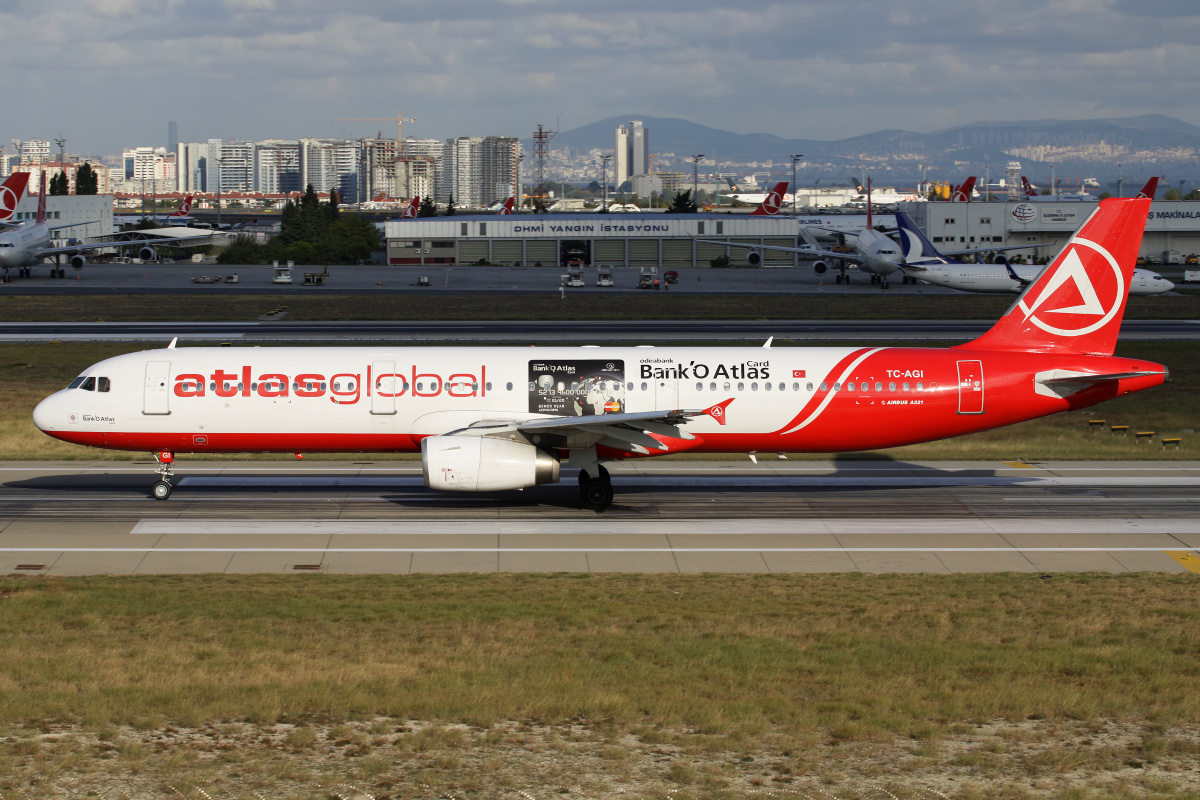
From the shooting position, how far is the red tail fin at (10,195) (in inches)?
4537

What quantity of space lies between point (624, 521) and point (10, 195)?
356 feet

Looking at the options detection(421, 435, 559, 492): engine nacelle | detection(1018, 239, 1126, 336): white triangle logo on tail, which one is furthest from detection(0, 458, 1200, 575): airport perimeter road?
detection(1018, 239, 1126, 336): white triangle logo on tail

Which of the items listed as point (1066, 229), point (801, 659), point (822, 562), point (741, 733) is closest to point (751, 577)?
point (822, 562)

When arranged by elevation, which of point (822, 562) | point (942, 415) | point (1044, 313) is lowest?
point (822, 562)

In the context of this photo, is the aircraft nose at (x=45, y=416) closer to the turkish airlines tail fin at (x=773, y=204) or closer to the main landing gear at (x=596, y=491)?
the main landing gear at (x=596, y=491)

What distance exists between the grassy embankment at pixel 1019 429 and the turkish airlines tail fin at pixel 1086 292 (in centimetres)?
870

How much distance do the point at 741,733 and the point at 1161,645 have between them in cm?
885

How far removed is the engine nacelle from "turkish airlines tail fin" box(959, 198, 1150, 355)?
45.2 feet

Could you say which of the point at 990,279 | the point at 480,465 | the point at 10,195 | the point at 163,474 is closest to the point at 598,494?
the point at 480,465

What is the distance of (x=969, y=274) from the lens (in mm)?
99188

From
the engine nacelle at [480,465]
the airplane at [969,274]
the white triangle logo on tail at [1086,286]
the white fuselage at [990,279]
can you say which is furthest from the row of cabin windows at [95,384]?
the white fuselage at [990,279]

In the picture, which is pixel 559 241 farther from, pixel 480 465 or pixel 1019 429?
pixel 480 465

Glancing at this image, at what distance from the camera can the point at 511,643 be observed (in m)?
18.5

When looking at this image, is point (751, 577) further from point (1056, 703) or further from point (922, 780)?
point (922, 780)
